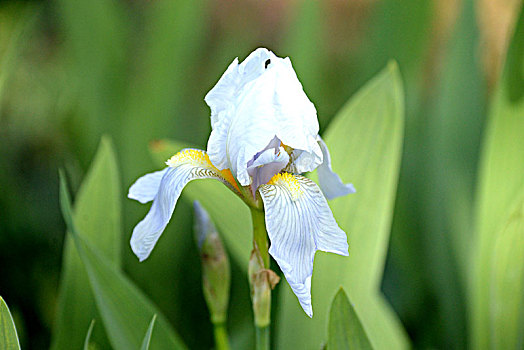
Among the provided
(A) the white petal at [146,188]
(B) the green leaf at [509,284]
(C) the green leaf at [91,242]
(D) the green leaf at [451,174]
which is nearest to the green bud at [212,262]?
(A) the white petal at [146,188]

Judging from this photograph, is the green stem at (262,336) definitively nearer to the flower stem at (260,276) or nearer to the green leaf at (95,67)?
the flower stem at (260,276)

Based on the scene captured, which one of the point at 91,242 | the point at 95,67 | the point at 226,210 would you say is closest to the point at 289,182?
the point at 226,210

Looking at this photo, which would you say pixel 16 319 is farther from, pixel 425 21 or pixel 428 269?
pixel 425 21

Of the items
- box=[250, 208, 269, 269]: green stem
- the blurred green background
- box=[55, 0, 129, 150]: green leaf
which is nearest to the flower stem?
box=[250, 208, 269, 269]: green stem

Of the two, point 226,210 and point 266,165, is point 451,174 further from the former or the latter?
point 266,165

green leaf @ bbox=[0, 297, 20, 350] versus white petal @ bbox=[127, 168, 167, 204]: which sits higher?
white petal @ bbox=[127, 168, 167, 204]

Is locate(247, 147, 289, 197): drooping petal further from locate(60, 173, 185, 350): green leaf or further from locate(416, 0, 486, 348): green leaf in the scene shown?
locate(416, 0, 486, 348): green leaf
